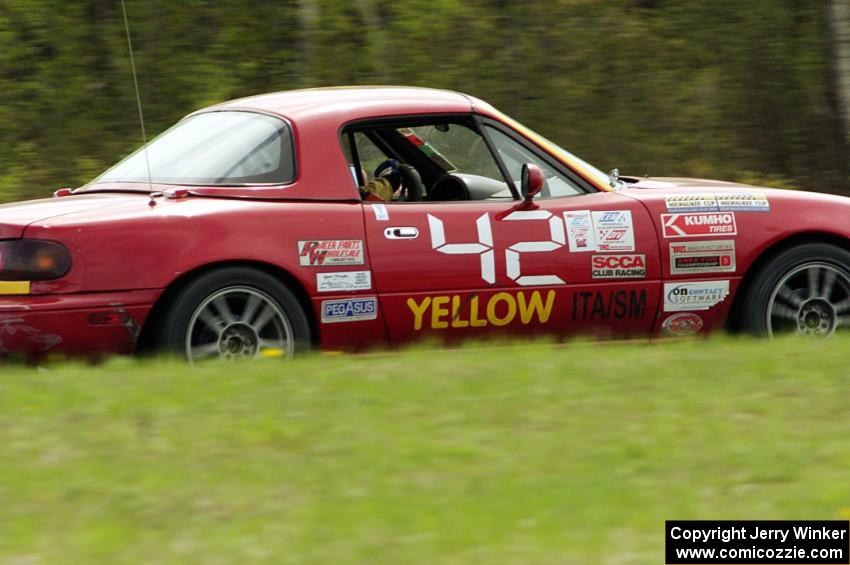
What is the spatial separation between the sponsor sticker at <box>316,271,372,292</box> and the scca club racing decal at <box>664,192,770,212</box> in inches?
66.7

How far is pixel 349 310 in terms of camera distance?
6.66 m

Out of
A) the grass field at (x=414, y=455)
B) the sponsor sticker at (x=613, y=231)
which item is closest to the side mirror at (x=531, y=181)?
the sponsor sticker at (x=613, y=231)

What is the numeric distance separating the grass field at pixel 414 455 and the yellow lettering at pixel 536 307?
0.84 meters

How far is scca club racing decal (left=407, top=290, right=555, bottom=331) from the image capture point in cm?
678

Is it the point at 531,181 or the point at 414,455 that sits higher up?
the point at 531,181

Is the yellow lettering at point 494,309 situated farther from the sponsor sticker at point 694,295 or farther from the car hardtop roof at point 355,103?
the car hardtop roof at point 355,103

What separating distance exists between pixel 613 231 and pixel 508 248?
587 mm

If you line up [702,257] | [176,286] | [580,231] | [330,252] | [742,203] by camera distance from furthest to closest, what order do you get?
[742,203] → [702,257] → [580,231] → [330,252] → [176,286]

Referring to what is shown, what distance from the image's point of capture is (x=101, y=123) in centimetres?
1423

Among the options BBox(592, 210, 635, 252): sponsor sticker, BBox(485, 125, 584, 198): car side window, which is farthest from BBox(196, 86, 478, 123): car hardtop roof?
BBox(592, 210, 635, 252): sponsor sticker

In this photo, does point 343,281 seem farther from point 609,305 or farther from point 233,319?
point 609,305

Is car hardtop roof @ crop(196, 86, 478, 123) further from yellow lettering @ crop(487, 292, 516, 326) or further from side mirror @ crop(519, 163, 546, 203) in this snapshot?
yellow lettering @ crop(487, 292, 516, 326)

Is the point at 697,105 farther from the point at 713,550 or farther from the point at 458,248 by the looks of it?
the point at 713,550

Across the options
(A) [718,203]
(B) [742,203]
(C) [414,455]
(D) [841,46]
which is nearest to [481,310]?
(A) [718,203]
